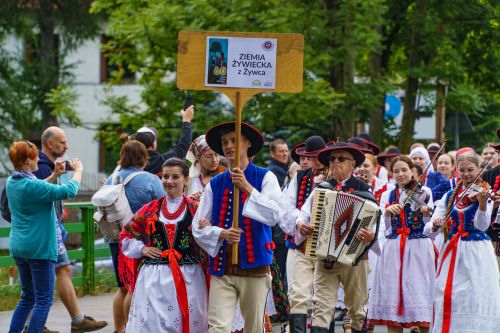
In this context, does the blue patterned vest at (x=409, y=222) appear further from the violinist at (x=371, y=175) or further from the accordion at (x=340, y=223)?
the accordion at (x=340, y=223)

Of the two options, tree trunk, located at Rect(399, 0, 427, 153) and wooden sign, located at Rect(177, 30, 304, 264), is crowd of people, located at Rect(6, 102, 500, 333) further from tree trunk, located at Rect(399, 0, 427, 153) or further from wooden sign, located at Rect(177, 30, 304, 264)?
tree trunk, located at Rect(399, 0, 427, 153)

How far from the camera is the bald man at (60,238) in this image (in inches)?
424

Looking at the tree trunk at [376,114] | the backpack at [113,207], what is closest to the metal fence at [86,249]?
the backpack at [113,207]

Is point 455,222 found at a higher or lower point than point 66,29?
lower

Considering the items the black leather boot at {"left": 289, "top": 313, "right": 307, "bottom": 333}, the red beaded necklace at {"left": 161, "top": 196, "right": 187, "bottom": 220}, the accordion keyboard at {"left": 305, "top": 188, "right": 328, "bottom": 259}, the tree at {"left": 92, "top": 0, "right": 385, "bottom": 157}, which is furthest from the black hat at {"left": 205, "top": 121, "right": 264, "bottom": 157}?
the tree at {"left": 92, "top": 0, "right": 385, "bottom": 157}

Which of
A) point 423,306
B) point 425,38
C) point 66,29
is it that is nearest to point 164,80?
point 425,38

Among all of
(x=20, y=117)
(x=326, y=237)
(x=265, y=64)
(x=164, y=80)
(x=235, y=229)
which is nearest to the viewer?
(x=235, y=229)

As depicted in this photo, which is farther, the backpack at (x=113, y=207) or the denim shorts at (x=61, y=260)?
the denim shorts at (x=61, y=260)

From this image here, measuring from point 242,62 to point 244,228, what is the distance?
1298 millimetres

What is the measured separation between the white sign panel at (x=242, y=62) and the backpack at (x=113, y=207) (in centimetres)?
186

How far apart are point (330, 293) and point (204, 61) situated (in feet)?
8.47

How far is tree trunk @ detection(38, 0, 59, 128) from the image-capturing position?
32.2 metres

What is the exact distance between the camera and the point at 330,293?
10.4 m

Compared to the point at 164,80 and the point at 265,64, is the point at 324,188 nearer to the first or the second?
the point at 265,64
